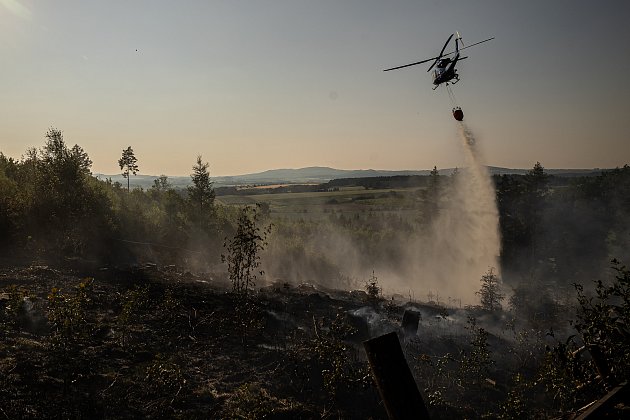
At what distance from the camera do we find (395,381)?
2.49 m

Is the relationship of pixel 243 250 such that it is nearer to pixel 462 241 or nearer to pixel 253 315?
pixel 253 315

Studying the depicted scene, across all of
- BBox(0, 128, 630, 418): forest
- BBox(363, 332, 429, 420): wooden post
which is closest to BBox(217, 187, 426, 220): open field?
BBox(0, 128, 630, 418): forest

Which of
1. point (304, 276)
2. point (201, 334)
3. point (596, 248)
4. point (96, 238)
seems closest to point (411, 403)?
point (201, 334)

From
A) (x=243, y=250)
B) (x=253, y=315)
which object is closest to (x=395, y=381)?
(x=253, y=315)

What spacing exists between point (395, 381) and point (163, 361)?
1283cm

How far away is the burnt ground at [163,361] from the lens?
1060 centimetres

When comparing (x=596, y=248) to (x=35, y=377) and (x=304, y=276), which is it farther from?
(x=35, y=377)

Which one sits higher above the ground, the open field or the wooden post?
the wooden post

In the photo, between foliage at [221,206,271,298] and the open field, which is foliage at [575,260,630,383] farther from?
the open field

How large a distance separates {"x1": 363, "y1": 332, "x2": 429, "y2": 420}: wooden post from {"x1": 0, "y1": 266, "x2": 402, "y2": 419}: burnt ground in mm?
6660

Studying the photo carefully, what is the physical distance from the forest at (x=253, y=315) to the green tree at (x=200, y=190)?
205 millimetres

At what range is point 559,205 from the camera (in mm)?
60000

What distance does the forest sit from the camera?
1058cm

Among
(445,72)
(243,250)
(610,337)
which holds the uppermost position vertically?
(445,72)
